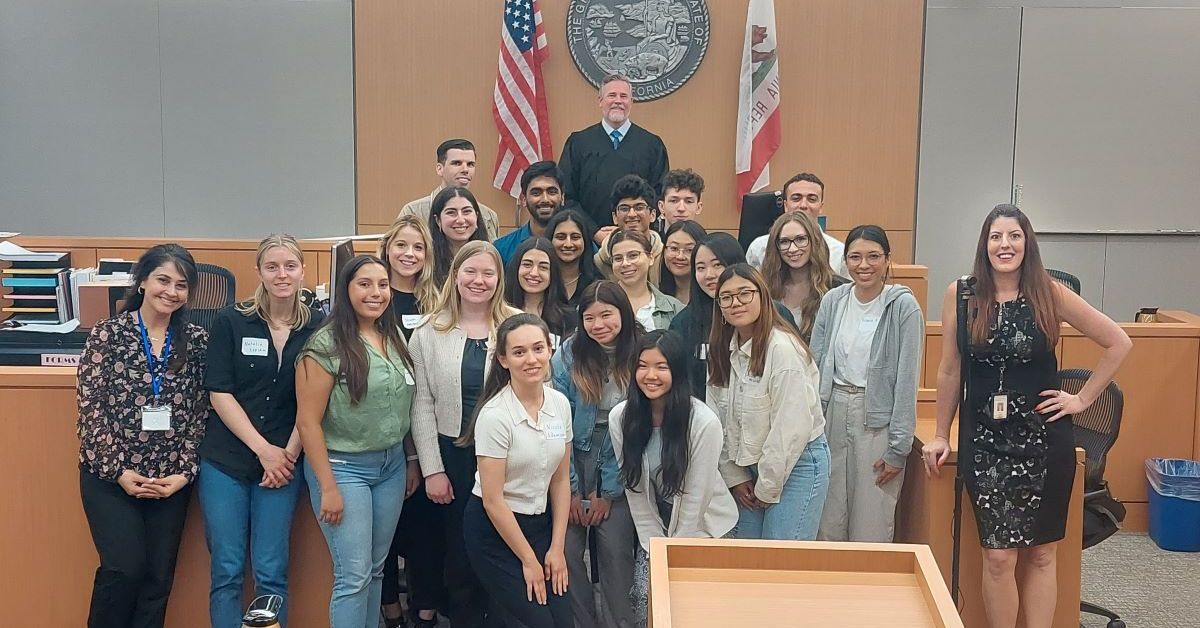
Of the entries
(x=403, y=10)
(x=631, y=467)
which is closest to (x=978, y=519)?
(x=631, y=467)

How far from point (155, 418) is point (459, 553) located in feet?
3.71

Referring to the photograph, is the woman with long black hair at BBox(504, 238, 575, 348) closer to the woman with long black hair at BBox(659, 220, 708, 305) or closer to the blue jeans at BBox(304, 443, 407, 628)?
the woman with long black hair at BBox(659, 220, 708, 305)

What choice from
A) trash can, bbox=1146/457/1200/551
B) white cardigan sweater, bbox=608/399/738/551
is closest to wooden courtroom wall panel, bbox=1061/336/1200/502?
trash can, bbox=1146/457/1200/551

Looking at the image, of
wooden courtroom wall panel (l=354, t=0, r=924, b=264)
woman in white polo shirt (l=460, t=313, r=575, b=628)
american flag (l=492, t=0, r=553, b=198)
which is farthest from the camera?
wooden courtroom wall panel (l=354, t=0, r=924, b=264)

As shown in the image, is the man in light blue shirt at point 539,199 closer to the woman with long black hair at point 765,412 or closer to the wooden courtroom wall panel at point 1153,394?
the woman with long black hair at point 765,412

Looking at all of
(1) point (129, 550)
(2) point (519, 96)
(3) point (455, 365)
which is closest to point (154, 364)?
(1) point (129, 550)

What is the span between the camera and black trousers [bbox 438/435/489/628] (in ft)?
11.5

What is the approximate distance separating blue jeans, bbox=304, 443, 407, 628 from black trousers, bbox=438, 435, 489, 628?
0.25 m

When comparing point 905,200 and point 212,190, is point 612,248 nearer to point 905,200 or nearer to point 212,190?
point 905,200

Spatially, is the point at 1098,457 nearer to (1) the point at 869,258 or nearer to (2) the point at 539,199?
(1) the point at 869,258

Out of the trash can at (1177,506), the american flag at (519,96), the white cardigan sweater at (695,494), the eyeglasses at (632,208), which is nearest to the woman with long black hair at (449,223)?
the eyeglasses at (632,208)

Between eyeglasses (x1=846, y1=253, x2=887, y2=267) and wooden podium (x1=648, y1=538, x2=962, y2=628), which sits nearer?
wooden podium (x1=648, y1=538, x2=962, y2=628)

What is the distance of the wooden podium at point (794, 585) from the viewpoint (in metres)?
1.64

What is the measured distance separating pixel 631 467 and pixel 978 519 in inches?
46.9
